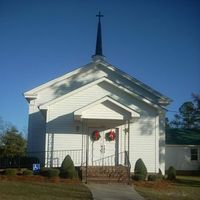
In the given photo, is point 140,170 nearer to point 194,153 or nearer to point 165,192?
point 165,192

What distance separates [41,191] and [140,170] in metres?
6.99

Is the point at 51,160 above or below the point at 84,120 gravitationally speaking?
below

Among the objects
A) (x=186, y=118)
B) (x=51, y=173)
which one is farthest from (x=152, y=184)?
(x=186, y=118)

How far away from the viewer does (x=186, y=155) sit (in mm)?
35219

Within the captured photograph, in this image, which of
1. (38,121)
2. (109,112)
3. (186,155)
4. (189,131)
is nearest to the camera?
(109,112)

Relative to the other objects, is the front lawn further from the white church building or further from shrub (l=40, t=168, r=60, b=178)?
the white church building

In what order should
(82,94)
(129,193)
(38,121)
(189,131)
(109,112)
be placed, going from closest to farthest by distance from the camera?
(129,193)
(109,112)
(82,94)
(38,121)
(189,131)

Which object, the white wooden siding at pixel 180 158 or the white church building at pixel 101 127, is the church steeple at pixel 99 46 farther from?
the white wooden siding at pixel 180 158

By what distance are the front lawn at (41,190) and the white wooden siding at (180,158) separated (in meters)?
17.8

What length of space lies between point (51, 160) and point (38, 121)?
177 inches

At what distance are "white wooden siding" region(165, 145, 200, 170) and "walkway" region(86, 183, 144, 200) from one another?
16660 millimetres

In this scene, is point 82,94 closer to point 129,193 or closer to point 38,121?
point 38,121

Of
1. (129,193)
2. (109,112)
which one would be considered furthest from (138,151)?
(129,193)

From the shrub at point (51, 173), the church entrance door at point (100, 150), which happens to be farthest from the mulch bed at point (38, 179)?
the church entrance door at point (100, 150)
